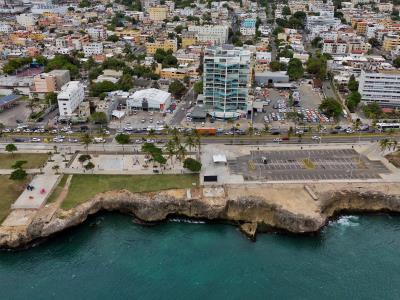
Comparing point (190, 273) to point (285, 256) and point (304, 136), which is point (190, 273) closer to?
point (285, 256)

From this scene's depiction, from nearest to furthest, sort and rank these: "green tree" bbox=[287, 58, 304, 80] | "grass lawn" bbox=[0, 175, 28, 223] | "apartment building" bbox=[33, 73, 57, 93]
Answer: "grass lawn" bbox=[0, 175, 28, 223] → "apartment building" bbox=[33, 73, 57, 93] → "green tree" bbox=[287, 58, 304, 80]

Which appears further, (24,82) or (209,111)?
(24,82)

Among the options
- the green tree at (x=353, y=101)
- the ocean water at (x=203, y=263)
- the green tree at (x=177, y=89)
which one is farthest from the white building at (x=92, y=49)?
the ocean water at (x=203, y=263)

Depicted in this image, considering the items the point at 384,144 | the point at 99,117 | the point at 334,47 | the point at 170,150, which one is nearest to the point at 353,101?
the point at 384,144

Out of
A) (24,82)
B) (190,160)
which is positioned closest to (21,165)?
(190,160)

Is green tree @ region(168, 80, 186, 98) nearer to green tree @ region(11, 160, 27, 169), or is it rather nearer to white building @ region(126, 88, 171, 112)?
white building @ region(126, 88, 171, 112)

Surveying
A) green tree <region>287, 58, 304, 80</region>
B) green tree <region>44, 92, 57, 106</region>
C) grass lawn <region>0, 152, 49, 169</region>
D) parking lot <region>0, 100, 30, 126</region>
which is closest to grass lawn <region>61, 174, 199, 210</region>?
grass lawn <region>0, 152, 49, 169</region>

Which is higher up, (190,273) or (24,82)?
(24,82)
